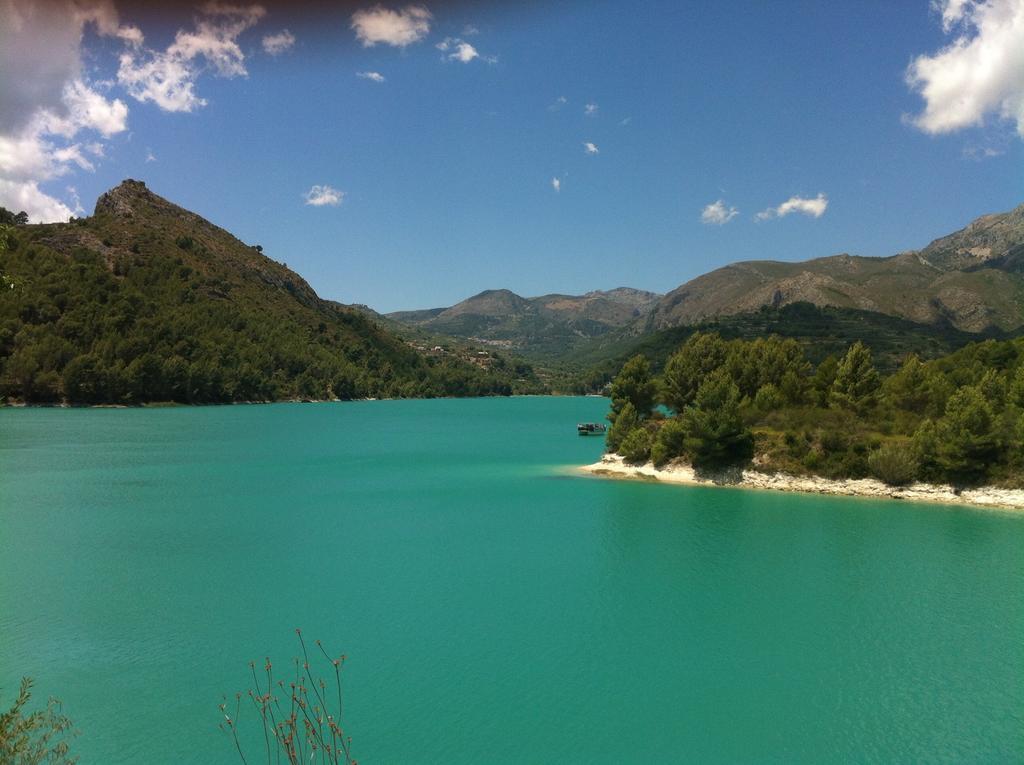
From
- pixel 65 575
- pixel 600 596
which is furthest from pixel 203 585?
pixel 600 596

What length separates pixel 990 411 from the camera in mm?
39250

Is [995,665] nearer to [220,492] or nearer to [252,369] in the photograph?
[220,492]

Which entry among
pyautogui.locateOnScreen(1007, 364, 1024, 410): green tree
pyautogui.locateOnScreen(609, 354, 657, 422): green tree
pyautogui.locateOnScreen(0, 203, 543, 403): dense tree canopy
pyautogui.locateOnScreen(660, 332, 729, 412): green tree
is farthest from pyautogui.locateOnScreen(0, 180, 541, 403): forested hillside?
pyautogui.locateOnScreen(1007, 364, 1024, 410): green tree

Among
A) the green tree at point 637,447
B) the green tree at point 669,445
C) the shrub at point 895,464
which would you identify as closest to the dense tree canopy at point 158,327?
the green tree at point 637,447

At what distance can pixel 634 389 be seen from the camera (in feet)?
190

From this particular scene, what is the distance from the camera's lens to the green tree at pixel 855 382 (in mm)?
48312

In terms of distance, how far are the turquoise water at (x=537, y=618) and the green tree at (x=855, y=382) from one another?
11219 mm

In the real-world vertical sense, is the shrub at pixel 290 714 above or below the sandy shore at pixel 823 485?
below

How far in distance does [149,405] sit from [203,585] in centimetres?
11152

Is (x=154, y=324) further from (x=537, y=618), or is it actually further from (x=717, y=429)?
(x=537, y=618)

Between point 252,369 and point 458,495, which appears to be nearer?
point 458,495

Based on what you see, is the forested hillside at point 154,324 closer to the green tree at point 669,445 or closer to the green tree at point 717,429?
the green tree at point 669,445

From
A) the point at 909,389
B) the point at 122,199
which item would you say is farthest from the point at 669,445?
the point at 122,199

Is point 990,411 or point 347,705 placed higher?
point 990,411
